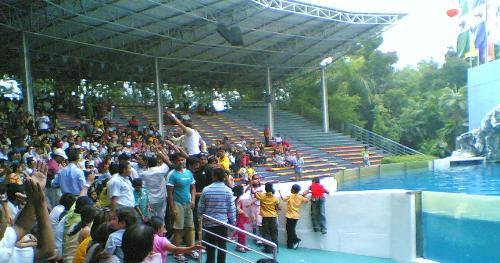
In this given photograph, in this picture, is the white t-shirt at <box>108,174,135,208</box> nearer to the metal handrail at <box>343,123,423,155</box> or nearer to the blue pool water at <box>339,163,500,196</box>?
the blue pool water at <box>339,163,500,196</box>

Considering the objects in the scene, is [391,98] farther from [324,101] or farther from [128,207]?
[128,207]

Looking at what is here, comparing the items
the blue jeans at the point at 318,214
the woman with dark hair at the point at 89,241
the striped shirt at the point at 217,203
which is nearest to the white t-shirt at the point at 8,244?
the woman with dark hair at the point at 89,241

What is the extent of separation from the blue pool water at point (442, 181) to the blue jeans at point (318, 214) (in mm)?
9183

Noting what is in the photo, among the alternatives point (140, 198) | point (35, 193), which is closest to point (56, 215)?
point (140, 198)

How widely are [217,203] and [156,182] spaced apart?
1211 mm

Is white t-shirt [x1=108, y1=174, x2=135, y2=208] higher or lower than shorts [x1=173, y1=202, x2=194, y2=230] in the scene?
higher

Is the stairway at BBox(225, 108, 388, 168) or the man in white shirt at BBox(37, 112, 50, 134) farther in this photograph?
the stairway at BBox(225, 108, 388, 168)

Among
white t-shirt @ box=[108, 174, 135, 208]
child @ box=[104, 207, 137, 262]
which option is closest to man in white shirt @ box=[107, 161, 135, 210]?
white t-shirt @ box=[108, 174, 135, 208]

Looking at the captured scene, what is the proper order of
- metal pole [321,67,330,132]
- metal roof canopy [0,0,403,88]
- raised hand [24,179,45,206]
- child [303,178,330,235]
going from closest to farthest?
raised hand [24,179,45,206] → child [303,178,330,235] → metal roof canopy [0,0,403,88] → metal pole [321,67,330,132]

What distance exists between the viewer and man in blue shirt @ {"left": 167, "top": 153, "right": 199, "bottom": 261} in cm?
551

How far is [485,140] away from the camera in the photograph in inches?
926

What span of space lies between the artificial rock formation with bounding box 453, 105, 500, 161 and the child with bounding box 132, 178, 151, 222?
21112 millimetres

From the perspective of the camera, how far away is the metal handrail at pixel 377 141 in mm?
27422

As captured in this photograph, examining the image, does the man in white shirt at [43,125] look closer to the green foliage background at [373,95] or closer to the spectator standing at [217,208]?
the green foliage background at [373,95]
